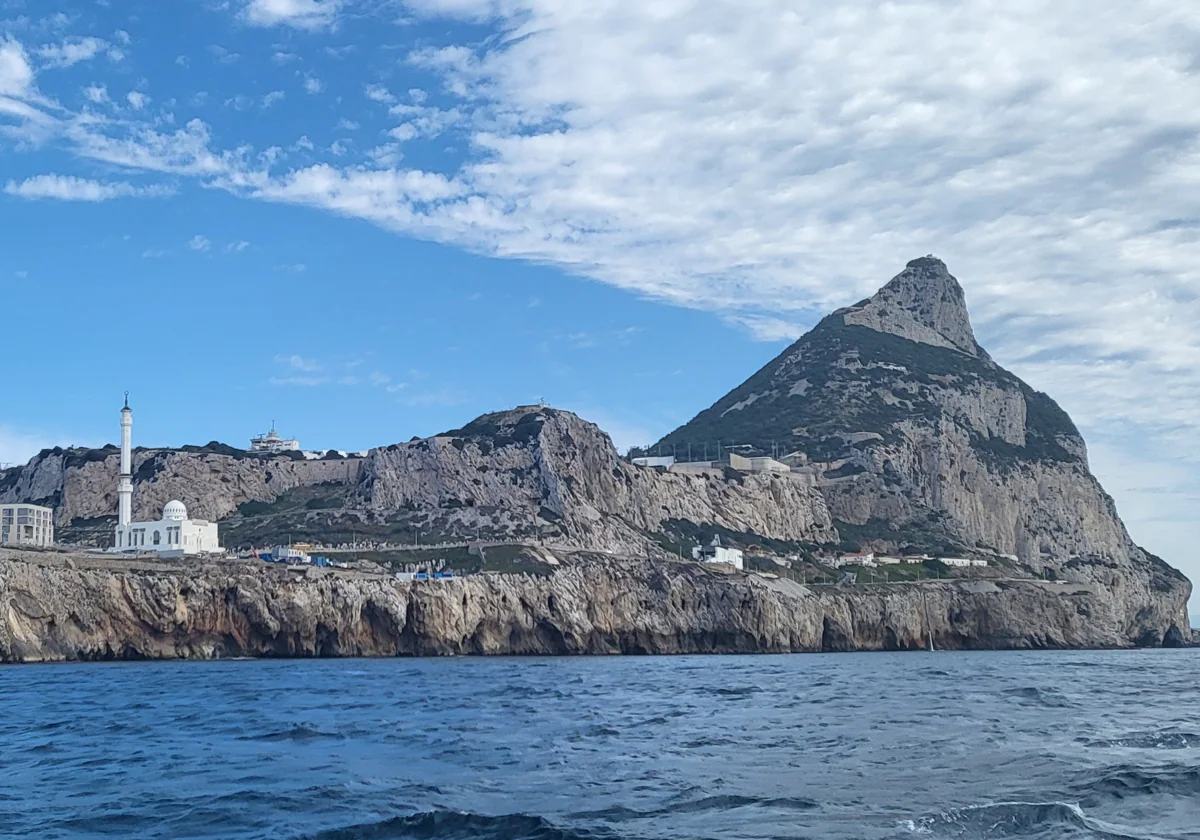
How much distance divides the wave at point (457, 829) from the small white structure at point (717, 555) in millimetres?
109398

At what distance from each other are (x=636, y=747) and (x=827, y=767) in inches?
228

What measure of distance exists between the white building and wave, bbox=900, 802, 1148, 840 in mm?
114400

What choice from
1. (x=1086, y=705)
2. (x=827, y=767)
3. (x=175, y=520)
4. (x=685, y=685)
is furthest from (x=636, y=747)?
(x=175, y=520)

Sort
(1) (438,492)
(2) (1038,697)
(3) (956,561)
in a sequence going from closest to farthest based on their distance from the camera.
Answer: (2) (1038,697) → (1) (438,492) → (3) (956,561)

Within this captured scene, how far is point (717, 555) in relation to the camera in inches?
5285

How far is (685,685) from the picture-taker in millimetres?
57469

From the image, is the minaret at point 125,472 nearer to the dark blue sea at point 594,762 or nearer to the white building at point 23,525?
the white building at point 23,525

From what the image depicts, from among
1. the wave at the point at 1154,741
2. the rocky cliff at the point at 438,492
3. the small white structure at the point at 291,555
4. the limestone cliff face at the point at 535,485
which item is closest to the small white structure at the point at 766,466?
the rocky cliff at the point at 438,492

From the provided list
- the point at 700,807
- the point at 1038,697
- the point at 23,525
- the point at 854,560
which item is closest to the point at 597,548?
the point at 854,560

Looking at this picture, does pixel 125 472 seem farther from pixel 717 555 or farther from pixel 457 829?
pixel 457 829

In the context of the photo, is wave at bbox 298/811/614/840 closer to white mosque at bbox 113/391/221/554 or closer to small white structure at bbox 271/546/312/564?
small white structure at bbox 271/546/312/564

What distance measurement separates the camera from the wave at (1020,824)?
2069cm

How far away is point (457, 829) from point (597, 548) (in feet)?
350

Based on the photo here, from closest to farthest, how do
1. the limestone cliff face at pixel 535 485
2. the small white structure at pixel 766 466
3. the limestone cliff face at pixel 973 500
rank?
the limestone cliff face at pixel 535 485 < the limestone cliff face at pixel 973 500 < the small white structure at pixel 766 466
